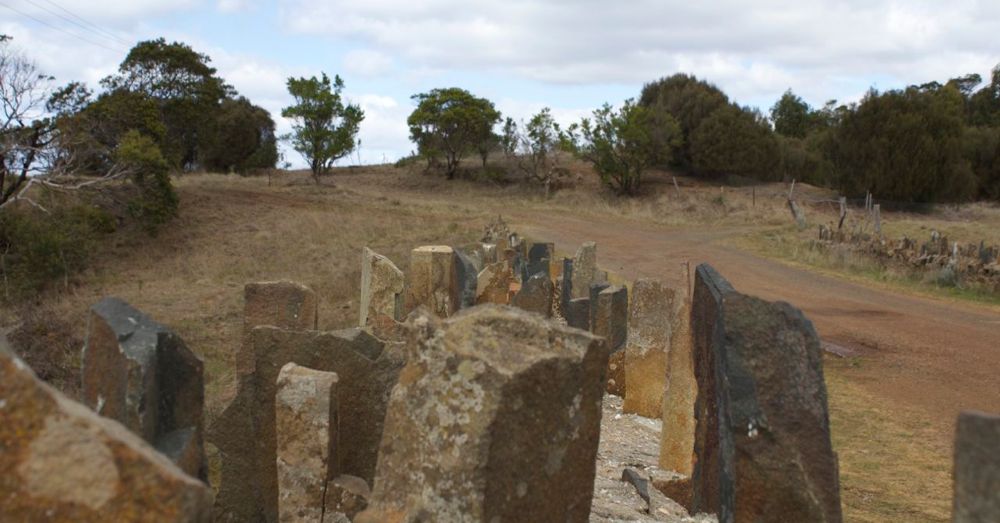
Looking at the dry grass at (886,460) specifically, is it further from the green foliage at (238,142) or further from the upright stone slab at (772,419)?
the green foliage at (238,142)

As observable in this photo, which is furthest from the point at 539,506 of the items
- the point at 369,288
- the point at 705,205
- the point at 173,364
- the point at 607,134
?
the point at 607,134

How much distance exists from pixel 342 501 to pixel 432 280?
16.2 feet

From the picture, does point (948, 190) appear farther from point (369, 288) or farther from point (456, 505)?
point (456, 505)

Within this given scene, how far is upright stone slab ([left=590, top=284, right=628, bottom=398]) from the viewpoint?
30.4 ft

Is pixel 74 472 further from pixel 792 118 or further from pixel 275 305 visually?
pixel 792 118

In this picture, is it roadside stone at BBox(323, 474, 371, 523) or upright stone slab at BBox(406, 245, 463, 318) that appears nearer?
roadside stone at BBox(323, 474, 371, 523)

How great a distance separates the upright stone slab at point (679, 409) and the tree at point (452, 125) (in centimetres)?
4394

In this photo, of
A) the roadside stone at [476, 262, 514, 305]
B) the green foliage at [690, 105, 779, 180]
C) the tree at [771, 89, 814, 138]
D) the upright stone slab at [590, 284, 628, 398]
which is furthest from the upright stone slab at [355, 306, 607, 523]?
the tree at [771, 89, 814, 138]

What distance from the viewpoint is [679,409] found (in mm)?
6820

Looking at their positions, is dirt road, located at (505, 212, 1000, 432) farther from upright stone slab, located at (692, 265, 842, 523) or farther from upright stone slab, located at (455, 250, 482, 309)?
upright stone slab, located at (692, 265, 842, 523)

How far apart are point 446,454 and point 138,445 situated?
3.58 feet

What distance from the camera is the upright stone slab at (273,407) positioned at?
459 cm

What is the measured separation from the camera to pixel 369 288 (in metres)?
8.64

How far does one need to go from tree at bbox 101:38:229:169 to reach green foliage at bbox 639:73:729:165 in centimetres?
2267
